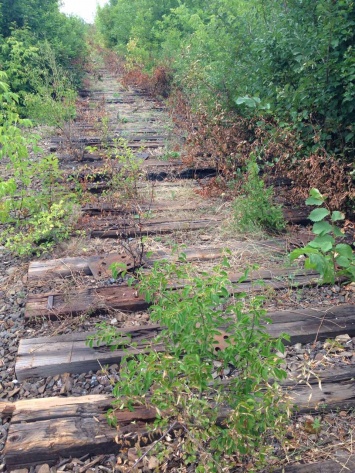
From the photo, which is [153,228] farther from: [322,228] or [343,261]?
[343,261]

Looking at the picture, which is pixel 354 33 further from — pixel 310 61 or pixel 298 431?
pixel 298 431

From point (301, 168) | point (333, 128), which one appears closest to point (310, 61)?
point (333, 128)

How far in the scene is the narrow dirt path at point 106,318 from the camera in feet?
7.89

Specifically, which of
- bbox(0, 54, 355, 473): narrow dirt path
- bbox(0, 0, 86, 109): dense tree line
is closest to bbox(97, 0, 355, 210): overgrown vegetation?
bbox(0, 54, 355, 473): narrow dirt path

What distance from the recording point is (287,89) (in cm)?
514

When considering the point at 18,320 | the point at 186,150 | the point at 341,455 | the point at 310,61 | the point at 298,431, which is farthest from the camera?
the point at 186,150

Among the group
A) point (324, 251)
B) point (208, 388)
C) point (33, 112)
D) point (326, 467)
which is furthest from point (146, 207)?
point (33, 112)

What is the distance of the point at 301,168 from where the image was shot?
16.2ft

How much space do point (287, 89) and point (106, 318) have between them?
3344 mm

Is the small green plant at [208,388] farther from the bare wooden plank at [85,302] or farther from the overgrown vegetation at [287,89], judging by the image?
the overgrown vegetation at [287,89]

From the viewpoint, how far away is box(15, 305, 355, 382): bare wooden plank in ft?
9.55

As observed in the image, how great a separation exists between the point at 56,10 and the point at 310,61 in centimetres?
1092

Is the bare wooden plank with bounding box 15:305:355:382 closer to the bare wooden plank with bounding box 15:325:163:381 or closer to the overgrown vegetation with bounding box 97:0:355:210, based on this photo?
the bare wooden plank with bounding box 15:325:163:381

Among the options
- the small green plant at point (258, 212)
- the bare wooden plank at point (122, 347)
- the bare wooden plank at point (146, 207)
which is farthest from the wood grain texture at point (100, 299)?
the bare wooden plank at point (146, 207)
